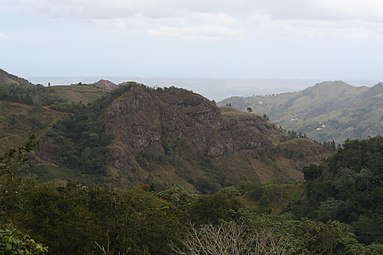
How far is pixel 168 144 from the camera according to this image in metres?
80.4

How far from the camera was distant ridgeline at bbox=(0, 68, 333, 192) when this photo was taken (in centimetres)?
6988

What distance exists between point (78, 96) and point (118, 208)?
270ft

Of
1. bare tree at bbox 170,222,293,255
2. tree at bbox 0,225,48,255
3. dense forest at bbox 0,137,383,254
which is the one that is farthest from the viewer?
dense forest at bbox 0,137,383,254

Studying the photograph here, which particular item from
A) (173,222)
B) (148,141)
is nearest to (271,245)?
(173,222)

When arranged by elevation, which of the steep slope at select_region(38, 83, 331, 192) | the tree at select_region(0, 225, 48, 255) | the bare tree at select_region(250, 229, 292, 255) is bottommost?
the steep slope at select_region(38, 83, 331, 192)

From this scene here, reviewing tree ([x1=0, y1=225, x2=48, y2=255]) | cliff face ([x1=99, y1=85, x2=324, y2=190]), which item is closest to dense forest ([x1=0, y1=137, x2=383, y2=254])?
tree ([x1=0, y1=225, x2=48, y2=255])

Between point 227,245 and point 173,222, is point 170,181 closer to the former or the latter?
point 173,222

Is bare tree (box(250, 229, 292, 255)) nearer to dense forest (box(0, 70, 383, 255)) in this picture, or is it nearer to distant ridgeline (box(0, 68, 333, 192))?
dense forest (box(0, 70, 383, 255))

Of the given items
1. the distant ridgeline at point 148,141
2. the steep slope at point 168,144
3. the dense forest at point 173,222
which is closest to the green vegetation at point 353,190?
the dense forest at point 173,222

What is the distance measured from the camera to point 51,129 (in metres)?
72.9

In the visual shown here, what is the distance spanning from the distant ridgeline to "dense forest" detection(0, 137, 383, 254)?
105ft

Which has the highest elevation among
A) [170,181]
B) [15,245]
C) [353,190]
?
[15,245]

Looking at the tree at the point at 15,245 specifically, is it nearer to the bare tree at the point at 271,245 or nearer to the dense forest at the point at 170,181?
the dense forest at the point at 170,181

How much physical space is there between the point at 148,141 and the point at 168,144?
11.1ft
